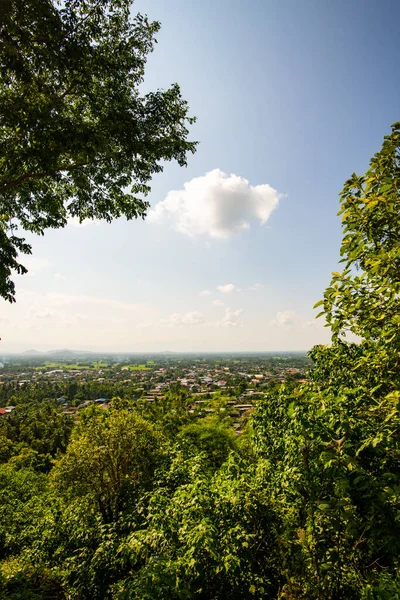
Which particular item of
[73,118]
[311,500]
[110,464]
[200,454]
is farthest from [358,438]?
[110,464]

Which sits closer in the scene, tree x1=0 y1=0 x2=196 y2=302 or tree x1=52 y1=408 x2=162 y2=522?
tree x1=0 y1=0 x2=196 y2=302

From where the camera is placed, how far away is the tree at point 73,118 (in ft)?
15.2

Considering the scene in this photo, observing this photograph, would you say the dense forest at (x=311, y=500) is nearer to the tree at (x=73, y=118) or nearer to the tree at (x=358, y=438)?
the tree at (x=358, y=438)

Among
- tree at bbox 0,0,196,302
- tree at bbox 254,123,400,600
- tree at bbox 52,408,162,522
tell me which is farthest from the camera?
tree at bbox 52,408,162,522

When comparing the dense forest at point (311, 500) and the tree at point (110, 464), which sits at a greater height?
the dense forest at point (311, 500)

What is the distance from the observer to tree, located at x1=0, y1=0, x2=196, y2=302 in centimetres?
464

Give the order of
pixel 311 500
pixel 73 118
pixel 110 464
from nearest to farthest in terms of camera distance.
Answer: pixel 311 500
pixel 73 118
pixel 110 464

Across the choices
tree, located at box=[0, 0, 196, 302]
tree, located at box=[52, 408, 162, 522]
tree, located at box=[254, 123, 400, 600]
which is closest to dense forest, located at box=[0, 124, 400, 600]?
tree, located at box=[254, 123, 400, 600]

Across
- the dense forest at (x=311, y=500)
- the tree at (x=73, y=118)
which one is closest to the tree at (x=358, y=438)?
the dense forest at (x=311, y=500)

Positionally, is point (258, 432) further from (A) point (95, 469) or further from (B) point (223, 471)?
(A) point (95, 469)

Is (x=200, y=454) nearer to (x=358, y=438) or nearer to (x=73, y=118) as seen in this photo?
(x=358, y=438)

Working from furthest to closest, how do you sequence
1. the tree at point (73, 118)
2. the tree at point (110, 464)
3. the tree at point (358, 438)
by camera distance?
the tree at point (110, 464), the tree at point (73, 118), the tree at point (358, 438)

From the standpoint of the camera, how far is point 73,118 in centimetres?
562

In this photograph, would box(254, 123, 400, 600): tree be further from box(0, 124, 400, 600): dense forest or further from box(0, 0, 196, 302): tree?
A: box(0, 0, 196, 302): tree
